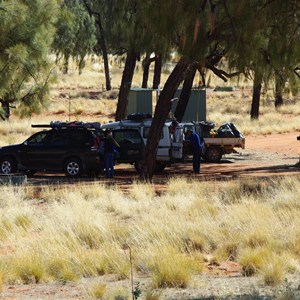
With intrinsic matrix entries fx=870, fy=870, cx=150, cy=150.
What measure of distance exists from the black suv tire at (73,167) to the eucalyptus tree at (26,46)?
5104 mm

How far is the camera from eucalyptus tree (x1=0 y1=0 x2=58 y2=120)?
29.7 m

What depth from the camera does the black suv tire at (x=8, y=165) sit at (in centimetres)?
2766

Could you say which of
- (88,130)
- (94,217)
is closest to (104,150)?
(88,130)

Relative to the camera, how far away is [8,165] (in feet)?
91.0

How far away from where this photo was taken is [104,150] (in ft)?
88.2

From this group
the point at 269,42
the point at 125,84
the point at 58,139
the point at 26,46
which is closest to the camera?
the point at 269,42

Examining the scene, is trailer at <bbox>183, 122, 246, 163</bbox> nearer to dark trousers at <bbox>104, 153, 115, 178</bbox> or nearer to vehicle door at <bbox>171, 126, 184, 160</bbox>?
vehicle door at <bbox>171, 126, 184, 160</bbox>

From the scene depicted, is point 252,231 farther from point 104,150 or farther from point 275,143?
point 275,143

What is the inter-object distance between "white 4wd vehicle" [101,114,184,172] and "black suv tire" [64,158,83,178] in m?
2.91

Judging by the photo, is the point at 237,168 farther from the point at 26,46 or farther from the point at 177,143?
the point at 26,46

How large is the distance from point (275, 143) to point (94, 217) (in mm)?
28183

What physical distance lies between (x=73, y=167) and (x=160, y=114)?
12.4 feet

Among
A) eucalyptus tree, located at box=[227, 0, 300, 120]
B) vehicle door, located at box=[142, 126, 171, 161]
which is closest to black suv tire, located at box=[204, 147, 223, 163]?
vehicle door, located at box=[142, 126, 171, 161]

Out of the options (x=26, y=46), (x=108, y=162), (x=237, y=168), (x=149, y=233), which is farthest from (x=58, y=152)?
(x=149, y=233)
